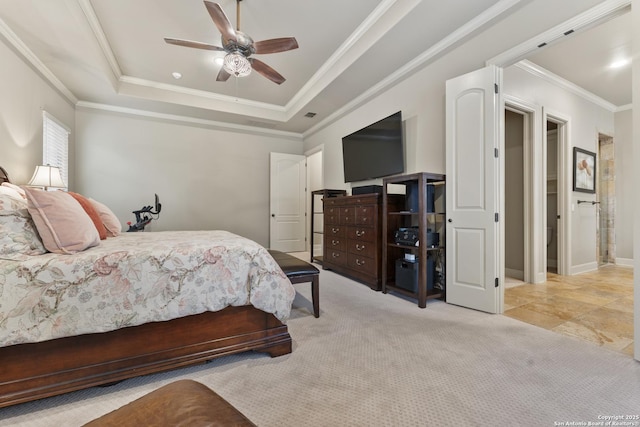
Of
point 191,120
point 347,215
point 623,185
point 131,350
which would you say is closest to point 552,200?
point 623,185

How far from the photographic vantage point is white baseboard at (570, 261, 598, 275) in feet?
13.2

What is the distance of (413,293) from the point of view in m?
2.81

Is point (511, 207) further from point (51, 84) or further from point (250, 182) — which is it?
point (51, 84)

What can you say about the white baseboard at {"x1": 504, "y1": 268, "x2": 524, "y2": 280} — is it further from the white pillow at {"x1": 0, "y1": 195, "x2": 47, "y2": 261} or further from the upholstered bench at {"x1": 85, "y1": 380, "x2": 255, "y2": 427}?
the white pillow at {"x1": 0, "y1": 195, "x2": 47, "y2": 261}

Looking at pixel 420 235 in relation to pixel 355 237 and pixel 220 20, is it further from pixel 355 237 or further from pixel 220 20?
pixel 220 20

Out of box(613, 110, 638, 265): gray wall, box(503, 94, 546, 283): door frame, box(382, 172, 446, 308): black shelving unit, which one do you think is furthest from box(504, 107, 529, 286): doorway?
box(613, 110, 638, 265): gray wall

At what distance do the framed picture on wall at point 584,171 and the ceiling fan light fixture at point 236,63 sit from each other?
4709 millimetres

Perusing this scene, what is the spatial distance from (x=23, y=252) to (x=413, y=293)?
2933mm

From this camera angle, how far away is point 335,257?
416 centimetres

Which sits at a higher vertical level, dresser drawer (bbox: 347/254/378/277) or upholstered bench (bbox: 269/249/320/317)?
upholstered bench (bbox: 269/249/320/317)

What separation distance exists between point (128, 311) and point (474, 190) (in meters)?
2.85

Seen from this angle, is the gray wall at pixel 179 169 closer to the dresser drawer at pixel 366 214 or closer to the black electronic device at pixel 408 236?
the dresser drawer at pixel 366 214

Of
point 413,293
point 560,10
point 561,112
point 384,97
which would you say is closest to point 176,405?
point 413,293

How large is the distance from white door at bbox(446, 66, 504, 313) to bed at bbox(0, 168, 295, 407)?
185 centimetres
